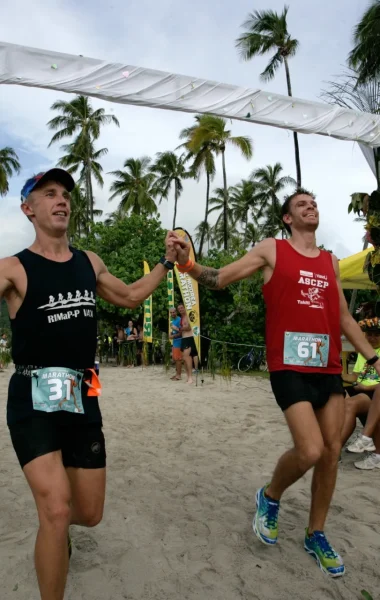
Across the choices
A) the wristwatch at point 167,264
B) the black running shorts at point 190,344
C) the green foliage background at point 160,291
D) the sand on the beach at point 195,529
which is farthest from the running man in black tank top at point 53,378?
the green foliage background at point 160,291

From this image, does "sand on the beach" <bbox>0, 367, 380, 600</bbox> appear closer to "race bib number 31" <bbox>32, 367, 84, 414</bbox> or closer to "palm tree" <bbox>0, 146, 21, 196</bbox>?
"race bib number 31" <bbox>32, 367, 84, 414</bbox>

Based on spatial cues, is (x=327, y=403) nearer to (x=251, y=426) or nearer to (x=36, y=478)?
(x=36, y=478)

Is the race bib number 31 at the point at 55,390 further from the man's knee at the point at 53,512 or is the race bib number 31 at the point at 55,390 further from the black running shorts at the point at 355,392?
the black running shorts at the point at 355,392

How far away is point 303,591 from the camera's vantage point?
2.49 meters

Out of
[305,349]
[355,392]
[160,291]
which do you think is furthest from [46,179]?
[160,291]

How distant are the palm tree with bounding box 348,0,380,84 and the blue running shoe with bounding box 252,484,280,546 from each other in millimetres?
13607

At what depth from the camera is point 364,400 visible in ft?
15.7

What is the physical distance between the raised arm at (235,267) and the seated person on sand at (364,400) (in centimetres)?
229

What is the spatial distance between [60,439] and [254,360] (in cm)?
1243

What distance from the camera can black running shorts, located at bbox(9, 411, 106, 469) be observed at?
82.4 inches

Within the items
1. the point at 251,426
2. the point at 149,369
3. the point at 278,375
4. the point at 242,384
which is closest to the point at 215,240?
the point at 149,369

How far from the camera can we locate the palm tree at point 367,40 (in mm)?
13977

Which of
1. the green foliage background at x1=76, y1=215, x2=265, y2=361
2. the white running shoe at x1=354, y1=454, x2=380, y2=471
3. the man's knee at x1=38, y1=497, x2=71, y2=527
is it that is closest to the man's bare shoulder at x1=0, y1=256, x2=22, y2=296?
the man's knee at x1=38, y1=497, x2=71, y2=527

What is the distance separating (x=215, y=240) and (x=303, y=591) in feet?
157
